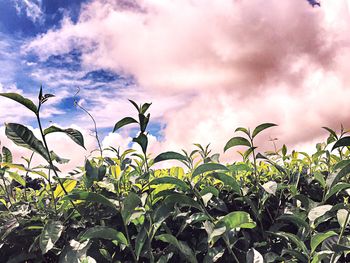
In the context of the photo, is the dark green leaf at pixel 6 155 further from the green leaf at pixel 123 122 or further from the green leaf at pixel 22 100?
the green leaf at pixel 123 122

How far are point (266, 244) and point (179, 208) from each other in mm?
557

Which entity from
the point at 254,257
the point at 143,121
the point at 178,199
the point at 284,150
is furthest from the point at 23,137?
the point at 284,150

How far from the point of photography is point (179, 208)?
2.62 m

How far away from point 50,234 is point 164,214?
63cm

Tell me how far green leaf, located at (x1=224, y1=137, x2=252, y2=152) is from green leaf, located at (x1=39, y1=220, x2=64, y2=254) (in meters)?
1.05

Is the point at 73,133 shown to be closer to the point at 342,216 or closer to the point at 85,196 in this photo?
the point at 85,196

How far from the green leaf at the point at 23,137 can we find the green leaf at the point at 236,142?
107cm

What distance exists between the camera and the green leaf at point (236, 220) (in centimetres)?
209

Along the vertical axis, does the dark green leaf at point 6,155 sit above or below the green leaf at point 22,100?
above

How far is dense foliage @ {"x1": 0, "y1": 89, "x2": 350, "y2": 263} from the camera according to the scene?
2.15 m

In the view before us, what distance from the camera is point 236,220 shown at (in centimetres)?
212

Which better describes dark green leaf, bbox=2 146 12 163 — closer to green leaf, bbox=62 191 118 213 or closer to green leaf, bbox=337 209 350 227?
green leaf, bbox=62 191 118 213

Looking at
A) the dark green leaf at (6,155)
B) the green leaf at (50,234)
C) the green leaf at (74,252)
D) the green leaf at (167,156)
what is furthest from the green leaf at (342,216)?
the dark green leaf at (6,155)

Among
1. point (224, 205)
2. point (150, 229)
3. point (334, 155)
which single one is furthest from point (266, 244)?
point (334, 155)
